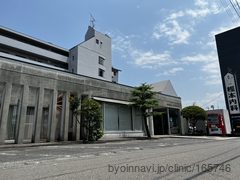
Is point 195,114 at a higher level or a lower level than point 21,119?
higher

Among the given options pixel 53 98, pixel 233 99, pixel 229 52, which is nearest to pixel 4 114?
pixel 53 98

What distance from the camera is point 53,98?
1387 centimetres

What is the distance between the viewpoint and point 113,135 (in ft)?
57.8

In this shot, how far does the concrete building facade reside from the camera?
1237cm

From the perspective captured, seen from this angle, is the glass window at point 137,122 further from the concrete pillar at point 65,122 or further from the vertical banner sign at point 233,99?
Answer: the vertical banner sign at point 233,99

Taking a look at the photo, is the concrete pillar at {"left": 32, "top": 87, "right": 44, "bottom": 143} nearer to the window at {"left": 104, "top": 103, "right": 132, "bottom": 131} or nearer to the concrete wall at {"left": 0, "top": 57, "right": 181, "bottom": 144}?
the concrete wall at {"left": 0, "top": 57, "right": 181, "bottom": 144}

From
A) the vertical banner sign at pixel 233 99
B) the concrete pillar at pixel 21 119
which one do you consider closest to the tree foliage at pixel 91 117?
the concrete pillar at pixel 21 119

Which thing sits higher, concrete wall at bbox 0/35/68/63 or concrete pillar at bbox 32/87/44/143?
concrete wall at bbox 0/35/68/63

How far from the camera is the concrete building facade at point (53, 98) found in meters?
12.4

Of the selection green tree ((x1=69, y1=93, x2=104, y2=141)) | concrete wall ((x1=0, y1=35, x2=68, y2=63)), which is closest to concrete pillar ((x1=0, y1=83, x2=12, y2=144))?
green tree ((x1=69, y1=93, x2=104, y2=141))

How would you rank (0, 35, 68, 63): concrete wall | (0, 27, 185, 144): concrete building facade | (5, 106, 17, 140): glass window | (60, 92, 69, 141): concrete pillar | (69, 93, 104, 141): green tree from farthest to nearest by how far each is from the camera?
(0, 35, 68, 63): concrete wall, (5, 106, 17, 140): glass window, (60, 92, 69, 141): concrete pillar, (69, 93, 104, 141): green tree, (0, 27, 185, 144): concrete building facade

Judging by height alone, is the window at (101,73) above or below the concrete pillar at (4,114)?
above

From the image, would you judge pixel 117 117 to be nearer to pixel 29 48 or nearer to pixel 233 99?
pixel 29 48

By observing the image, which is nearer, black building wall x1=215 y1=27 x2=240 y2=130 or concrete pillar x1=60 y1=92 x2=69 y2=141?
concrete pillar x1=60 y1=92 x2=69 y2=141
